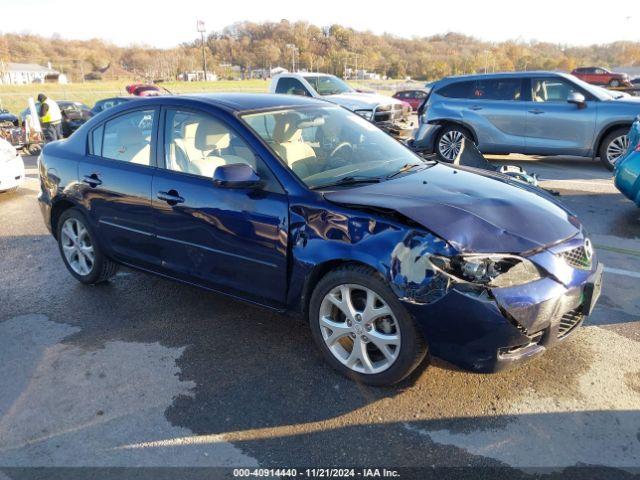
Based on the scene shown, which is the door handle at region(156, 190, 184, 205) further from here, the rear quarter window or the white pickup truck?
the white pickup truck

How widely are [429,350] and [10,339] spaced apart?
121 inches

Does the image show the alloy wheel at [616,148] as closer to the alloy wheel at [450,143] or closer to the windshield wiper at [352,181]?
the alloy wheel at [450,143]

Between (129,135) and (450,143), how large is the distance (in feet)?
24.9

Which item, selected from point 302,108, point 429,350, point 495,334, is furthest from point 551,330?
point 302,108

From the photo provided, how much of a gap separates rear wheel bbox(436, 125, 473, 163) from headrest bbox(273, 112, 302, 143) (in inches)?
278

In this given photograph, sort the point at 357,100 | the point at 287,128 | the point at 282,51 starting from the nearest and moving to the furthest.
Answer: the point at 287,128 < the point at 357,100 < the point at 282,51

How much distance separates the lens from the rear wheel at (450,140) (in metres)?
10.5

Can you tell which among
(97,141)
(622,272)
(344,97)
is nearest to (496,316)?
(622,272)

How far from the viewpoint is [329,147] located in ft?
12.8

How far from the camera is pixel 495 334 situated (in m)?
2.73

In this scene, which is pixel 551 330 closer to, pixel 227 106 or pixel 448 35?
pixel 227 106

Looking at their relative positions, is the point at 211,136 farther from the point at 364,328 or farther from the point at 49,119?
the point at 49,119

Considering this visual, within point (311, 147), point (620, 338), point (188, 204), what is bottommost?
point (620, 338)

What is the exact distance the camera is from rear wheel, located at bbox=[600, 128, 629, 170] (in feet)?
30.8
